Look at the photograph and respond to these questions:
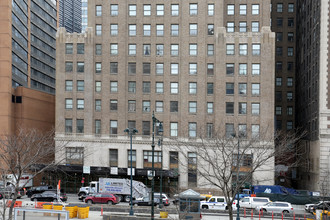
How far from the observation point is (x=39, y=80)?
9381 cm

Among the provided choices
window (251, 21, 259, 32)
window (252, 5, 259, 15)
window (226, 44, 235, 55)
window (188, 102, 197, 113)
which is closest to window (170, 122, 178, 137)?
window (188, 102, 197, 113)

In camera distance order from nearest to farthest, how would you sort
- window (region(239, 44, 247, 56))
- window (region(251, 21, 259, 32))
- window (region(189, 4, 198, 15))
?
window (region(239, 44, 247, 56)) < window (region(189, 4, 198, 15)) < window (region(251, 21, 259, 32))

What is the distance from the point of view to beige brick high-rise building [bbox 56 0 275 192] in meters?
58.6

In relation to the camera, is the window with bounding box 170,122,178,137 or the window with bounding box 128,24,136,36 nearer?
the window with bounding box 170,122,178,137

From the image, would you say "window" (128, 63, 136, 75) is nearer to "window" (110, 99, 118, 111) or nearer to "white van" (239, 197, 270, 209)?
"window" (110, 99, 118, 111)

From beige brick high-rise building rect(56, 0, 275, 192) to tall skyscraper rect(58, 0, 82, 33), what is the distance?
11681cm

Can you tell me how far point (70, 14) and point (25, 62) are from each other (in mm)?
104943

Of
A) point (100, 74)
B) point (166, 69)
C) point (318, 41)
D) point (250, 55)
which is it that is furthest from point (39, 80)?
point (318, 41)

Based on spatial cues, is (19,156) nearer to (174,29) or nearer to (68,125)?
(68,125)

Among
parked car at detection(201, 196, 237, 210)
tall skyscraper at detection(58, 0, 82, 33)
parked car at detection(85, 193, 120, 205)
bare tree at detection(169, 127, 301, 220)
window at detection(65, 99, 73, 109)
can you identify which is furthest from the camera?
tall skyscraper at detection(58, 0, 82, 33)

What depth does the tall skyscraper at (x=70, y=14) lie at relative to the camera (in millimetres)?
172500

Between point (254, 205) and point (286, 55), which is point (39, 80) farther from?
point (254, 205)

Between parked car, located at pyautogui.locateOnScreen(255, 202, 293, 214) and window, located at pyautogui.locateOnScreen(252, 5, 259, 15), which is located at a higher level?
window, located at pyautogui.locateOnScreen(252, 5, 259, 15)

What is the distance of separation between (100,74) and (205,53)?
15.8 meters
